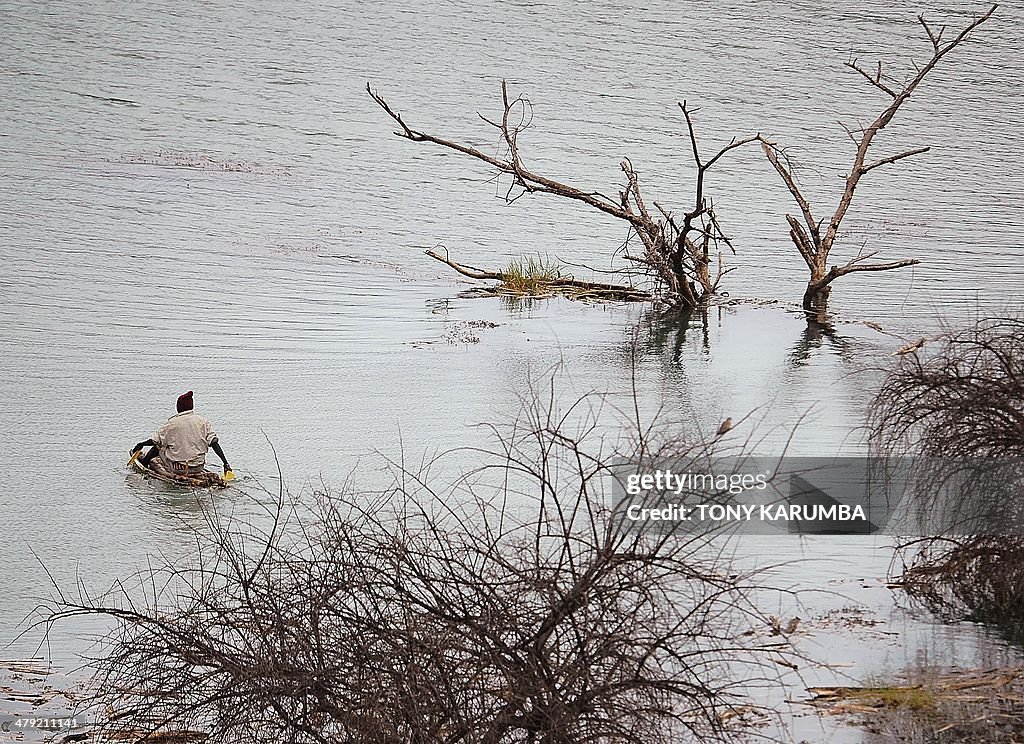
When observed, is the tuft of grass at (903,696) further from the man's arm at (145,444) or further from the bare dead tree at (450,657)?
the man's arm at (145,444)

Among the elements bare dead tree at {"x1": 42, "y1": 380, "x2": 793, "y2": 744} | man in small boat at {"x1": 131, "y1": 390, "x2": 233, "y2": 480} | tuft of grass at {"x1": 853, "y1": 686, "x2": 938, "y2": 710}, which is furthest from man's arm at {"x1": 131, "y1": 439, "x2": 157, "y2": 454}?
bare dead tree at {"x1": 42, "y1": 380, "x2": 793, "y2": 744}

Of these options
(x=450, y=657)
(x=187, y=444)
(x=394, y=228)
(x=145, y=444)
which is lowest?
(x=394, y=228)

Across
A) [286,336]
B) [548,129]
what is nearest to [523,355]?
[286,336]

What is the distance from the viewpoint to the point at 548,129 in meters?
66.4

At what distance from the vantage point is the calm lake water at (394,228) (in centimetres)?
1897

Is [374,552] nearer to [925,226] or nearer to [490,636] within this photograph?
[490,636]

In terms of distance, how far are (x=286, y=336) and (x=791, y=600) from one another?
1583 cm

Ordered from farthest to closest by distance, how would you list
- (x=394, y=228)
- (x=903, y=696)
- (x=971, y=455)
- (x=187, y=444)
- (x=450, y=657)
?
(x=394, y=228) → (x=187, y=444) → (x=971, y=455) → (x=903, y=696) → (x=450, y=657)

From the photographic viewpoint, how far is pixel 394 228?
45688 mm

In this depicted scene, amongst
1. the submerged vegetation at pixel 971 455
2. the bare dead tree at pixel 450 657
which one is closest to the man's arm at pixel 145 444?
the submerged vegetation at pixel 971 455

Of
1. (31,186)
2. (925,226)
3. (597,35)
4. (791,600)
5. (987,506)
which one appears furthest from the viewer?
(597,35)

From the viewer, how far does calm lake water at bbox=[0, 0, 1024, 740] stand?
19.0 meters

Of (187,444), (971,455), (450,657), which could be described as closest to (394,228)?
(187,444)

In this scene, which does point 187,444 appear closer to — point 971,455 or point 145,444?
point 145,444
